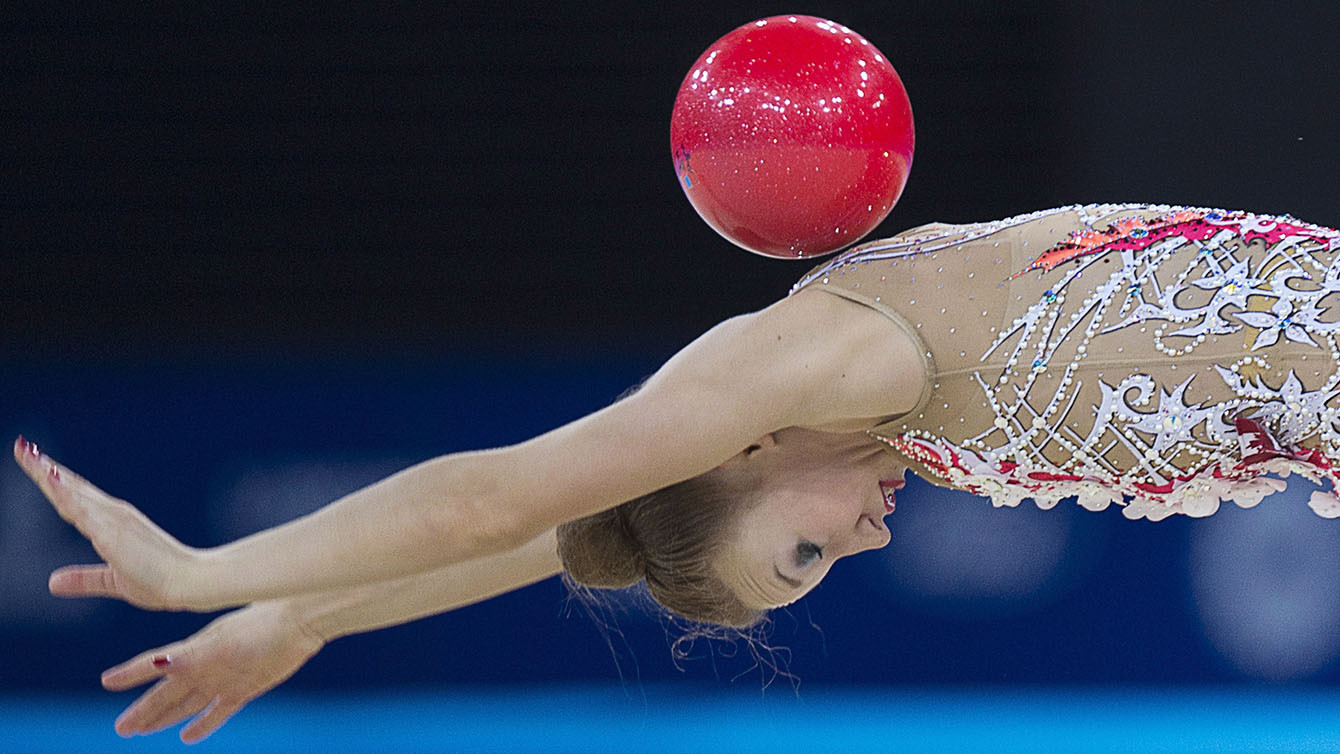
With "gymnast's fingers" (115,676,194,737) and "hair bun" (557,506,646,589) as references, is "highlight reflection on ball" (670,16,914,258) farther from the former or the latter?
"gymnast's fingers" (115,676,194,737)

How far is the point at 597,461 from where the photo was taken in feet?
5.00

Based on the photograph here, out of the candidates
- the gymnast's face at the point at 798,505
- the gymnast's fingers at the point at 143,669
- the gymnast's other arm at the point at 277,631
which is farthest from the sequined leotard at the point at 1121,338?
the gymnast's fingers at the point at 143,669

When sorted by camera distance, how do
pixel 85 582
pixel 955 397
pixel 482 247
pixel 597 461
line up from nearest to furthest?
pixel 597 461 → pixel 955 397 → pixel 85 582 → pixel 482 247

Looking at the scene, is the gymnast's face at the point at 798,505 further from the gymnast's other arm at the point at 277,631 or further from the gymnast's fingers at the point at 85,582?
the gymnast's fingers at the point at 85,582

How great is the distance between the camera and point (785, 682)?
388 centimetres

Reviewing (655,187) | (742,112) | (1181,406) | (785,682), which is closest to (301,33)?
(655,187)

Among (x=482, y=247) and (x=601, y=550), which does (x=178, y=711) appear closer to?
(x=601, y=550)

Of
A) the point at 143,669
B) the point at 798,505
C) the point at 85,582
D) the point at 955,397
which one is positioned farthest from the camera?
the point at 143,669

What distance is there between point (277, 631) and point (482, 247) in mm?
2213

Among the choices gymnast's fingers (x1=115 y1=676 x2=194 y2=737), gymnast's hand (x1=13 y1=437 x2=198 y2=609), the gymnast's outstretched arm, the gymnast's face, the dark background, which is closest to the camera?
the gymnast's outstretched arm

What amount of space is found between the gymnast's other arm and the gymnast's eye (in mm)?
358

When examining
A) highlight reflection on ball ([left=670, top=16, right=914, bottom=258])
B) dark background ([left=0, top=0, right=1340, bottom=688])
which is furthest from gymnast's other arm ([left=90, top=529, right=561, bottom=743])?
dark background ([left=0, top=0, right=1340, bottom=688])

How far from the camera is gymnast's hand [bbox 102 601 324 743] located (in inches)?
81.5

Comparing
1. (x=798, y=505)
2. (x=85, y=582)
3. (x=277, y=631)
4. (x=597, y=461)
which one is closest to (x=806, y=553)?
(x=798, y=505)
